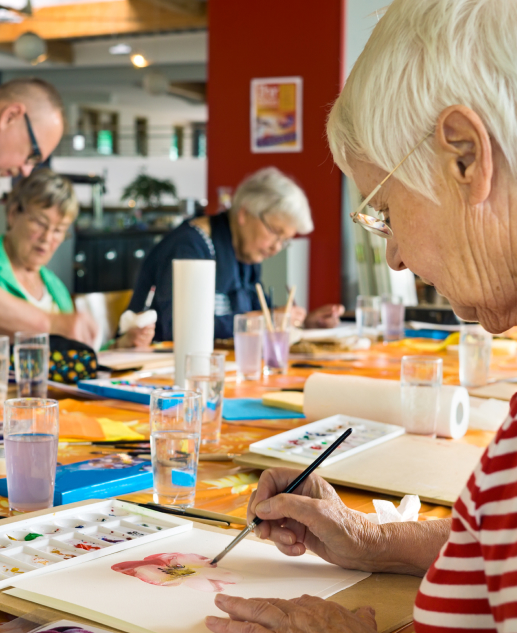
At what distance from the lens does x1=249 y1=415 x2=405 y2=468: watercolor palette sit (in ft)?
3.88

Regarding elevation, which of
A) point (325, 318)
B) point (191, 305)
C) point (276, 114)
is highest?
point (276, 114)

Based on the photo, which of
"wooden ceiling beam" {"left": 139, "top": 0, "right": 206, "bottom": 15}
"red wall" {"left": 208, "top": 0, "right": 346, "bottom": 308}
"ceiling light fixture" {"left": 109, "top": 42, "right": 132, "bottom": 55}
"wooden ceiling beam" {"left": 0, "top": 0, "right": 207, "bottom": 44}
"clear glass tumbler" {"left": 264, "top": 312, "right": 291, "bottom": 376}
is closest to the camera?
"clear glass tumbler" {"left": 264, "top": 312, "right": 291, "bottom": 376}

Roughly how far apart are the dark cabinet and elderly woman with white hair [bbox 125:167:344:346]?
5.23m

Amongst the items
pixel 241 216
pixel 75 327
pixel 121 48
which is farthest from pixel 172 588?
pixel 121 48

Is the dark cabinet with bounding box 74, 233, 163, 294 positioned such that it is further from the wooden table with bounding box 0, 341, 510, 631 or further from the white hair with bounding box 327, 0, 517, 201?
the white hair with bounding box 327, 0, 517, 201

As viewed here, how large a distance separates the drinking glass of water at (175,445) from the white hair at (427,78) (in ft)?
1.59

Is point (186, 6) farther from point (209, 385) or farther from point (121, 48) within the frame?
point (209, 385)

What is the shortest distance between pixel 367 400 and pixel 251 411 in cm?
26

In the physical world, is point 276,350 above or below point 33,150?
below

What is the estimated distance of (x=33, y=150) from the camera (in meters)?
2.54

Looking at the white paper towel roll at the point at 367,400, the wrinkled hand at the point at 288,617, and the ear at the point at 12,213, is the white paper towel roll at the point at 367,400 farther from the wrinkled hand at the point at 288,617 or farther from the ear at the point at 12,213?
the ear at the point at 12,213

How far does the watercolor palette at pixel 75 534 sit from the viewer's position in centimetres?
78

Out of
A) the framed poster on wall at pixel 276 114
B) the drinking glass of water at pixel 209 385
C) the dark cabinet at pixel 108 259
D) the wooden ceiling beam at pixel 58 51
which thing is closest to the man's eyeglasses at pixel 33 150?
the drinking glass of water at pixel 209 385

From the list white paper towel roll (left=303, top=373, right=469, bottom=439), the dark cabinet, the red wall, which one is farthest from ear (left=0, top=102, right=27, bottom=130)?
the dark cabinet
